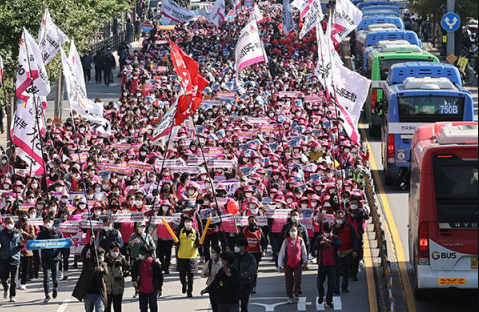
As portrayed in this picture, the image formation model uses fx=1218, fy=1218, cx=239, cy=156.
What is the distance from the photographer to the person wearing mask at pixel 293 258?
19.6m

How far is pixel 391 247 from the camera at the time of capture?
23.7 m

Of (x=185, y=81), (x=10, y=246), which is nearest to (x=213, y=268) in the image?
(x=185, y=81)

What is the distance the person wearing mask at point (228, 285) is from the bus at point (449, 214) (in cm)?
272

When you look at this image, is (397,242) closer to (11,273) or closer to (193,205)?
(193,205)

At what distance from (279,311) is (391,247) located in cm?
492

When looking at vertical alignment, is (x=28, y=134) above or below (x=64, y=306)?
above

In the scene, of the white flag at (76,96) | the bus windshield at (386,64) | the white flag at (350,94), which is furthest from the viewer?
the bus windshield at (386,64)

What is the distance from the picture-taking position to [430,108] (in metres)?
29.4

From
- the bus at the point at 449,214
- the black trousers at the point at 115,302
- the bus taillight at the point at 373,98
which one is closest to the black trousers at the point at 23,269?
the black trousers at the point at 115,302

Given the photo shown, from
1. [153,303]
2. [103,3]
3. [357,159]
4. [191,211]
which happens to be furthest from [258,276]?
[103,3]

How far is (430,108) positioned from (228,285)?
13.8 meters

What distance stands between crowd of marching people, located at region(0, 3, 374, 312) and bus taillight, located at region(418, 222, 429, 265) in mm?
2226

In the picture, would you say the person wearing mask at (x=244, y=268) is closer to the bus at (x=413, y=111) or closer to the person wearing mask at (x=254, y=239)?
the person wearing mask at (x=254, y=239)

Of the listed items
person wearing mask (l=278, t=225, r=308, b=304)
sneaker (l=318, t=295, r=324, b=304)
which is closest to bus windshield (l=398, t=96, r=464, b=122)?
person wearing mask (l=278, t=225, r=308, b=304)
